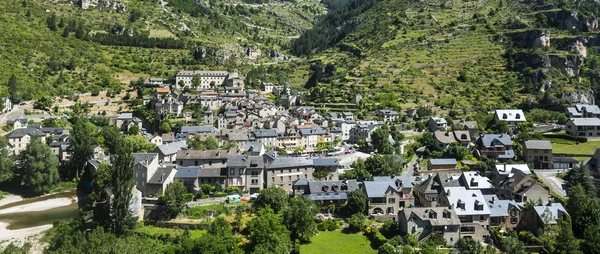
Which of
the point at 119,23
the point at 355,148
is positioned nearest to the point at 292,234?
the point at 355,148

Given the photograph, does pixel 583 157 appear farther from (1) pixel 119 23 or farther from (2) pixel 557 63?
(1) pixel 119 23

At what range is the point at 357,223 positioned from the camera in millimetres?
38750

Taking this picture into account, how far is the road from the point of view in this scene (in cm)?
4663

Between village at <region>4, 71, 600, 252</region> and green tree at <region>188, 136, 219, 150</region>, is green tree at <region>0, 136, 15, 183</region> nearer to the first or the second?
village at <region>4, 71, 600, 252</region>

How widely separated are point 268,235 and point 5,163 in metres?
40.4

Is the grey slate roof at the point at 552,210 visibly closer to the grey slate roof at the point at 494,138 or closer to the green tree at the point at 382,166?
the green tree at the point at 382,166

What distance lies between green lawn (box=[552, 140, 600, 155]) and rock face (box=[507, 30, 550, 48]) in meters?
62.9

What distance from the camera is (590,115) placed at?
2808 inches

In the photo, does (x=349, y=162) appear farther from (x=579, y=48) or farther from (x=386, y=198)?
(x=579, y=48)

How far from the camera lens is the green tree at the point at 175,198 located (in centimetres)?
4022

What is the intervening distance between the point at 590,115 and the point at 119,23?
135488 mm

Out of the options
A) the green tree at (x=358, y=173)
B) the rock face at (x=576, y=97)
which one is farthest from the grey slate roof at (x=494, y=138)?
the rock face at (x=576, y=97)

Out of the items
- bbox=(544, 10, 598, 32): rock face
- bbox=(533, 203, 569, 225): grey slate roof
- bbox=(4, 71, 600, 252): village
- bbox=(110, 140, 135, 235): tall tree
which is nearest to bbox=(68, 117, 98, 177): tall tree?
bbox=(4, 71, 600, 252): village

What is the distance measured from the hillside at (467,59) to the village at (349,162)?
17.2m
